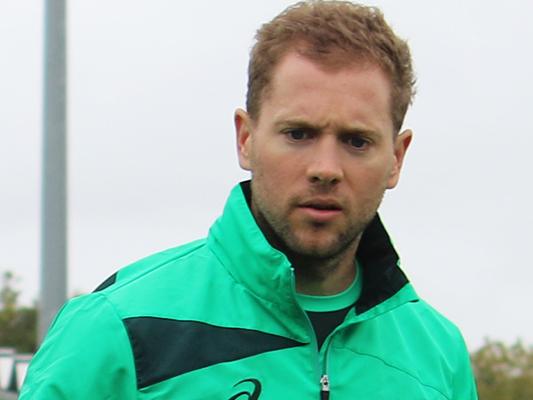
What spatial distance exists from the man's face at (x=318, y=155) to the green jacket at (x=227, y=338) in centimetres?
9

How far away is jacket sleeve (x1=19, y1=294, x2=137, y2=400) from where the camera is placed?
379 cm

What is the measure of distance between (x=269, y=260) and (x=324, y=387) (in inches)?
12.8

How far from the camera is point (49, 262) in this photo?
33.5 ft

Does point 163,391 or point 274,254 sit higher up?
point 274,254

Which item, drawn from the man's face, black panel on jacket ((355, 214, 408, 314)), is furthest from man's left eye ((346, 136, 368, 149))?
black panel on jacket ((355, 214, 408, 314))

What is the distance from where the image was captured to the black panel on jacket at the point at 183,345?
3.87 metres

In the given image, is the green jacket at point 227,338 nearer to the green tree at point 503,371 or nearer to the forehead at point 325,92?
the forehead at point 325,92

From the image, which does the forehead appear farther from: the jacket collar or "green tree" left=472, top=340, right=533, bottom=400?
"green tree" left=472, top=340, right=533, bottom=400

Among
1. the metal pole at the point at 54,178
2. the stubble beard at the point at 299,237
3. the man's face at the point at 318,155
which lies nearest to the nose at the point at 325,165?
the man's face at the point at 318,155

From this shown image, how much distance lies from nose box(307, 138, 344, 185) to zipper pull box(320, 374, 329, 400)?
473 millimetres

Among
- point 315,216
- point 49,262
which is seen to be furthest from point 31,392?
point 49,262

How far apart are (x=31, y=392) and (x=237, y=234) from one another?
0.62 metres

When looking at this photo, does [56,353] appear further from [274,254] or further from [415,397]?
[415,397]

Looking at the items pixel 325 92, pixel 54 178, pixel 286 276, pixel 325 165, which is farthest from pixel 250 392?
pixel 54 178
